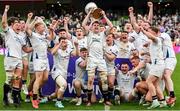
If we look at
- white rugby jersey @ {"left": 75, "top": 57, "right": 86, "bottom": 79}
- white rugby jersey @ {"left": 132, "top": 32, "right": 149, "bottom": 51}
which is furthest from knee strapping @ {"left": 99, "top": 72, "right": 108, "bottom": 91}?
white rugby jersey @ {"left": 132, "top": 32, "right": 149, "bottom": 51}

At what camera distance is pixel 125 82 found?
1332cm

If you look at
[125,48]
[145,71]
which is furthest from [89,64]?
[125,48]

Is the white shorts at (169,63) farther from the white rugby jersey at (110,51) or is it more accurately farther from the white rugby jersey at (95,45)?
the white rugby jersey at (95,45)

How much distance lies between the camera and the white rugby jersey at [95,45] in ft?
42.0

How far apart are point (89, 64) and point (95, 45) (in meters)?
0.46

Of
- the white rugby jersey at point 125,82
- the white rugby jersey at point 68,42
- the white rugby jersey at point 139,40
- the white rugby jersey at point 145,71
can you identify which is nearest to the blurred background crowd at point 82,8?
the white rugby jersey at point 139,40

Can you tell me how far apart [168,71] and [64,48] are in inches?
96.2

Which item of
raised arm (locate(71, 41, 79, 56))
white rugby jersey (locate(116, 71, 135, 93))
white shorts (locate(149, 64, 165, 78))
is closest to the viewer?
white shorts (locate(149, 64, 165, 78))

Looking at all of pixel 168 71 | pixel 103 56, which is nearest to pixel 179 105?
pixel 168 71

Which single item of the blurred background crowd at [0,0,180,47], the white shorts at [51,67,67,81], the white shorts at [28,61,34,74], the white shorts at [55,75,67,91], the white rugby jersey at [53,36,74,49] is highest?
the blurred background crowd at [0,0,180,47]

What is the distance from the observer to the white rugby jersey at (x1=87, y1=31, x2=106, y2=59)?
42.0 ft

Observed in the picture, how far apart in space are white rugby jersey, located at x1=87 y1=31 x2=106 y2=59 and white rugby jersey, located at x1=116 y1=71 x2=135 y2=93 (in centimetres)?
86

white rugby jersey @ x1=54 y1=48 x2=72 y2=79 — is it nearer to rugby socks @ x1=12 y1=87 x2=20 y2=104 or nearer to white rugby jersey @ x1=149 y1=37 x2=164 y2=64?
rugby socks @ x1=12 y1=87 x2=20 y2=104

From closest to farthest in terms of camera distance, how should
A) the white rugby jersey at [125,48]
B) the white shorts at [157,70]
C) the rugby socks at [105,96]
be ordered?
the white shorts at [157,70] < the rugby socks at [105,96] < the white rugby jersey at [125,48]
